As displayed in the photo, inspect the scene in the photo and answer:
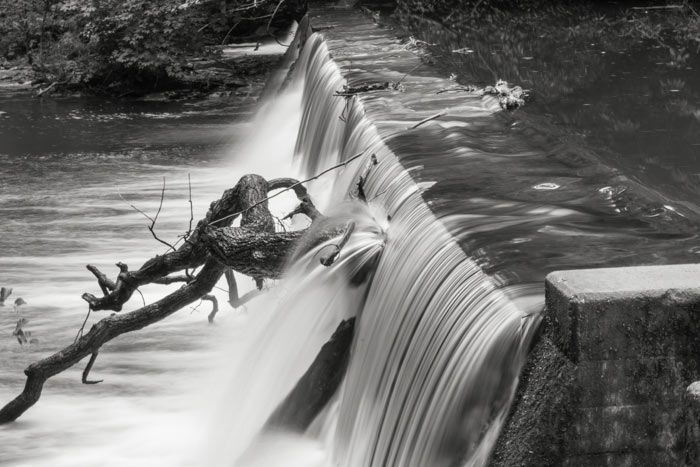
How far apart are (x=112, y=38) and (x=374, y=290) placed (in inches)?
486

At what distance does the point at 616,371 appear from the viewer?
10.5 feet

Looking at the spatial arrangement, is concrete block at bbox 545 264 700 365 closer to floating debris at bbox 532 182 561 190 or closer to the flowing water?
the flowing water

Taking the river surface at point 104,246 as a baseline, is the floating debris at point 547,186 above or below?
above

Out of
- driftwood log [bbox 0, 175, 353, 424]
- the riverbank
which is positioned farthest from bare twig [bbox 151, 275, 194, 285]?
the riverbank

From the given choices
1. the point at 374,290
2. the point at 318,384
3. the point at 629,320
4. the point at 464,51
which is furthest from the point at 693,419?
the point at 464,51

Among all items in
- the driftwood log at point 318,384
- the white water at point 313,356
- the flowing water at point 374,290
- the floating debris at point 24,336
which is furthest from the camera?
the floating debris at point 24,336

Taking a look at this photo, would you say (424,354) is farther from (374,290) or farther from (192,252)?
(192,252)

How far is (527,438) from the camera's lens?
3.31 meters

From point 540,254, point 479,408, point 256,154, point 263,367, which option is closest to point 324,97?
point 256,154

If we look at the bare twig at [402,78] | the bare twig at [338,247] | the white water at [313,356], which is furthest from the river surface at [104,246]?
the bare twig at [402,78]

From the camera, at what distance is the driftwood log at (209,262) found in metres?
5.97

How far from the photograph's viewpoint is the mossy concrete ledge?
3174mm

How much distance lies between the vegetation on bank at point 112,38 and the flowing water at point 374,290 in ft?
18.7

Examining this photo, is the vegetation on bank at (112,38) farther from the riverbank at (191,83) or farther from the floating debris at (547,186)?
the floating debris at (547,186)
